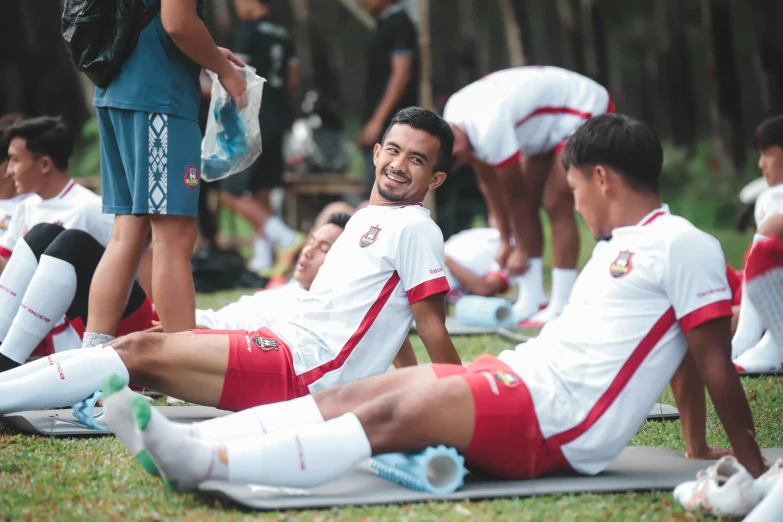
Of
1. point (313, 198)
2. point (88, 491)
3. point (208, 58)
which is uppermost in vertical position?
point (208, 58)

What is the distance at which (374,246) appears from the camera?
299 cm

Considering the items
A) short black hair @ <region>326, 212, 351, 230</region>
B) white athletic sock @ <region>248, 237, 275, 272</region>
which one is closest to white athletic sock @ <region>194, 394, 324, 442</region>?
short black hair @ <region>326, 212, 351, 230</region>

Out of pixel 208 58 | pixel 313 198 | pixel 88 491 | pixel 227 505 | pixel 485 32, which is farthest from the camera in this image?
pixel 485 32

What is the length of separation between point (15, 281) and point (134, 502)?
1.87 meters

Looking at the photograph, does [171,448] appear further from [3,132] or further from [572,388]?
[3,132]

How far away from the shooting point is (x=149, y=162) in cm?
356

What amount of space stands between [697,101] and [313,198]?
686 centimetres

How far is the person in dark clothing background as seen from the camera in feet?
23.4

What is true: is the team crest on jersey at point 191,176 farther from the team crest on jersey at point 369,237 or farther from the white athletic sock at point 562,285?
the white athletic sock at point 562,285

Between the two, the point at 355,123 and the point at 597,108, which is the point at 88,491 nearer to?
the point at 597,108

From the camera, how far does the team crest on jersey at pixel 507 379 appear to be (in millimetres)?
2404

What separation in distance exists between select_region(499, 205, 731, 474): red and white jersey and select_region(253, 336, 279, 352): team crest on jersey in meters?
0.79

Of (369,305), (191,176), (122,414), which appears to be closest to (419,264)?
(369,305)

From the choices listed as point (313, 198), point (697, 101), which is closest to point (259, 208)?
point (313, 198)
